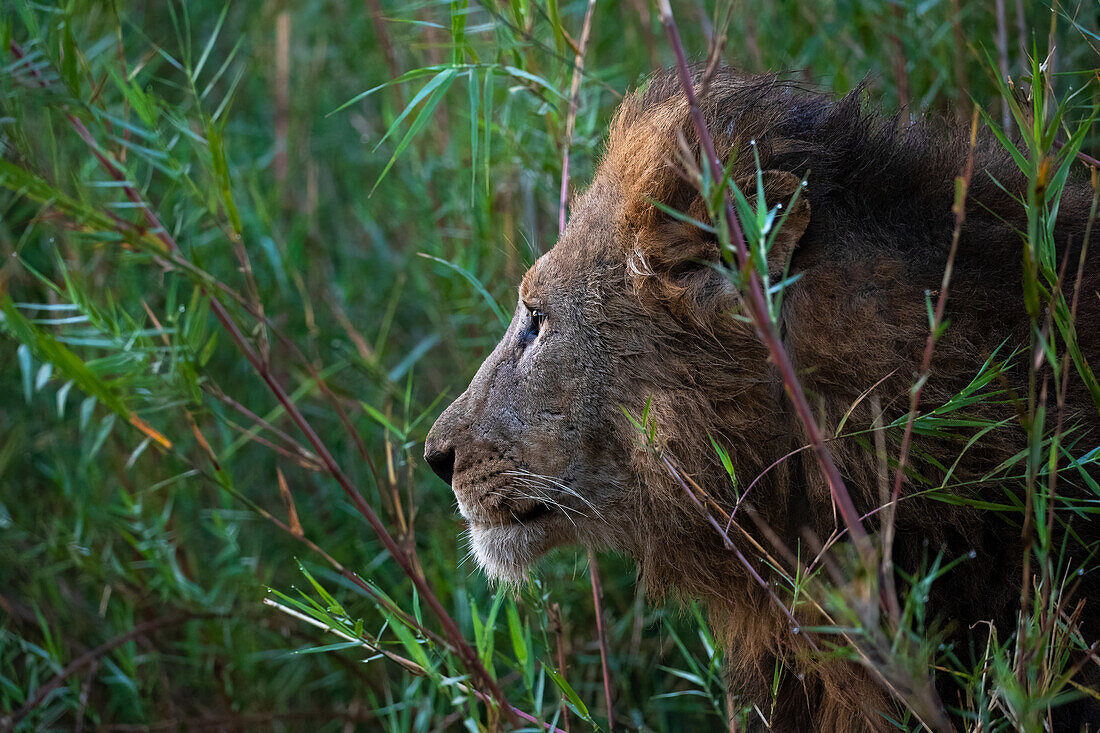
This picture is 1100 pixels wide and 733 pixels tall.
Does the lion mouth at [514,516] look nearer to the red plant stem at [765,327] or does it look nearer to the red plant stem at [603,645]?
the red plant stem at [603,645]

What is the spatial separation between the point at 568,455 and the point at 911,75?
185 cm

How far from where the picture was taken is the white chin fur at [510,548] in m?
1.98

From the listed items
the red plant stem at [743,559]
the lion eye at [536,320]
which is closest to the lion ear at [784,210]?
the red plant stem at [743,559]

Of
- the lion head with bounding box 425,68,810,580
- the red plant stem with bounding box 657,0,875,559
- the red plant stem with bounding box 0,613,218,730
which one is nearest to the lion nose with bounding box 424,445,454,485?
the lion head with bounding box 425,68,810,580

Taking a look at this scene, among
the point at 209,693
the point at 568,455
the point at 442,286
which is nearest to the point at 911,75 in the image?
the point at 442,286

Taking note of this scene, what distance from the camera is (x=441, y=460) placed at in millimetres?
2049

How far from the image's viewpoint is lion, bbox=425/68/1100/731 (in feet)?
5.25

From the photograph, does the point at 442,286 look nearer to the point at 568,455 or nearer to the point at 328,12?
the point at 568,455

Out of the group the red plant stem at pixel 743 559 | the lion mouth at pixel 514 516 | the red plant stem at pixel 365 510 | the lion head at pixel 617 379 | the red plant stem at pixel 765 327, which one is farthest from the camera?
the lion mouth at pixel 514 516

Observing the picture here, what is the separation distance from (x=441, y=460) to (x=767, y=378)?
0.74m

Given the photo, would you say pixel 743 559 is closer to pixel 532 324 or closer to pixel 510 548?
→ pixel 510 548

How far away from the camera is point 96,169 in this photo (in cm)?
309

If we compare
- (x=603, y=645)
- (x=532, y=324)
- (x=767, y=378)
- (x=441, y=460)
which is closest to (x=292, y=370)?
(x=441, y=460)

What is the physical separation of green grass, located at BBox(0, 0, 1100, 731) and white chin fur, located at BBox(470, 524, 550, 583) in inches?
2.4
